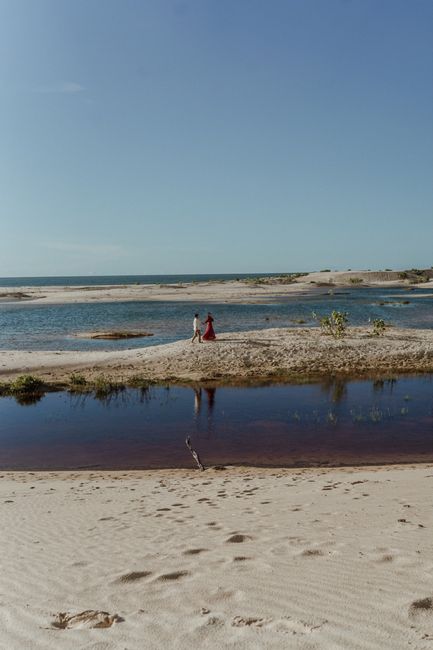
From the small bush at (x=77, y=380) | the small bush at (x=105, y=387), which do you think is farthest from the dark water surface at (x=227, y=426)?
the small bush at (x=77, y=380)

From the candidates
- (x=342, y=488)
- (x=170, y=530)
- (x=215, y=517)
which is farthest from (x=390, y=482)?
(x=170, y=530)

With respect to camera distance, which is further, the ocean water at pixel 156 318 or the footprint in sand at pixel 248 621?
the ocean water at pixel 156 318

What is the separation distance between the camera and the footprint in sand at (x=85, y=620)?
4.44 m

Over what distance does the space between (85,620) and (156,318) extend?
147 ft

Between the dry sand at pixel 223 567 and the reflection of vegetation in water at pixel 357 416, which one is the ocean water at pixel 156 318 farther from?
the dry sand at pixel 223 567

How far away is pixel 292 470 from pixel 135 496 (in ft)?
11.7

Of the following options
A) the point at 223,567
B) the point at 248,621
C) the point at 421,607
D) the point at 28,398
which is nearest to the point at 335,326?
the point at 28,398

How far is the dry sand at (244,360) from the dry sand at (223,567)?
12.9 m

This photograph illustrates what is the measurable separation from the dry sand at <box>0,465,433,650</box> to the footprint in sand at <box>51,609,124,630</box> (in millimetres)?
16

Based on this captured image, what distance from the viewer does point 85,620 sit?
4.54 metres

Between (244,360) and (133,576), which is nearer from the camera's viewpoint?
(133,576)

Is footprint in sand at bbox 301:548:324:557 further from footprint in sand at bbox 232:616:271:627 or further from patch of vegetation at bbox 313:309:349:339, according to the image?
patch of vegetation at bbox 313:309:349:339

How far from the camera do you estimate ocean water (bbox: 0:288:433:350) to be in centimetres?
3431

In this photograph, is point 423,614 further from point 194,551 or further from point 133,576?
point 133,576
